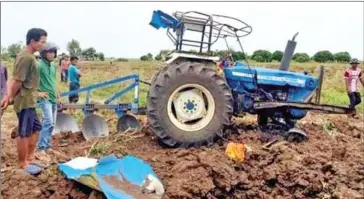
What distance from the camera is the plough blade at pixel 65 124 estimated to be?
8.95m

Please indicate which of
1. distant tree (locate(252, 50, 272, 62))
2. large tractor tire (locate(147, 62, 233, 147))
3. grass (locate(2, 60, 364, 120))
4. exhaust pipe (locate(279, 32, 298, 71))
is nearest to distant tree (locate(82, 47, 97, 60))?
grass (locate(2, 60, 364, 120))

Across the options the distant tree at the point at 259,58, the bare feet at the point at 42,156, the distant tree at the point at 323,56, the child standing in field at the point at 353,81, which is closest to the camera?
the bare feet at the point at 42,156

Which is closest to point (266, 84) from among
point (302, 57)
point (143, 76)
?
point (143, 76)

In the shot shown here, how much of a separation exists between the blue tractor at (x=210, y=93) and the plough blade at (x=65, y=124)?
212 cm

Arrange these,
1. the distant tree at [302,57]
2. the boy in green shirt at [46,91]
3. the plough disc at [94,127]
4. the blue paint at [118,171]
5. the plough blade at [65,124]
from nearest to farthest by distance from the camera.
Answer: the blue paint at [118,171]
the boy in green shirt at [46,91]
the plough disc at [94,127]
the plough blade at [65,124]
the distant tree at [302,57]

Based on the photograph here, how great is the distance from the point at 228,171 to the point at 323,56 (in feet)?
107

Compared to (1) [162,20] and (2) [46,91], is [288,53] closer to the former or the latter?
(1) [162,20]

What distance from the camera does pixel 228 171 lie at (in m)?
6.27

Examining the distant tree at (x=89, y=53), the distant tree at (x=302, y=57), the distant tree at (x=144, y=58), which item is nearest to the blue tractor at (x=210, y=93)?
the distant tree at (x=302, y=57)

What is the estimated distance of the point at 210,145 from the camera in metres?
7.27

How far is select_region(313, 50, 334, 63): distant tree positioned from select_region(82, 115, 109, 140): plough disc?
29.9 m

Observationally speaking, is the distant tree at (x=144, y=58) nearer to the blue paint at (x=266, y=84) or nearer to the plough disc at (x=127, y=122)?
the plough disc at (x=127, y=122)

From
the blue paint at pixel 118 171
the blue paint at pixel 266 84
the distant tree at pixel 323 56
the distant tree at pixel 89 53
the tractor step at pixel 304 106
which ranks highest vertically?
the blue paint at pixel 266 84

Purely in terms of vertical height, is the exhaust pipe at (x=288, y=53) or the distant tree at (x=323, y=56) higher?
the exhaust pipe at (x=288, y=53)
